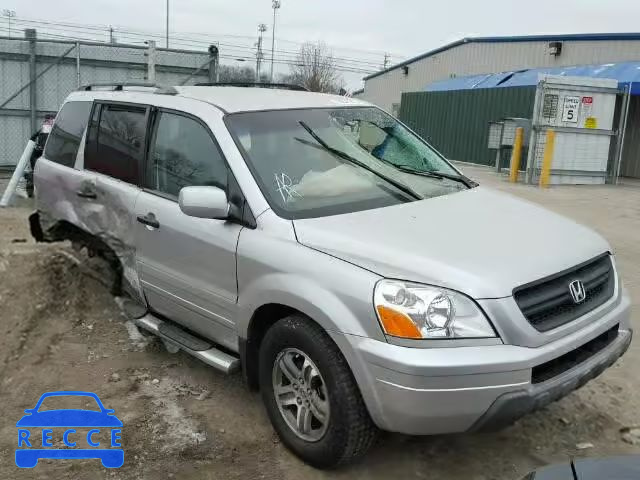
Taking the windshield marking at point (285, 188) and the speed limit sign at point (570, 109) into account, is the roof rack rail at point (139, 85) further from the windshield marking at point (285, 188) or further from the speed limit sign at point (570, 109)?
the speed limit sign at point (570, 109)

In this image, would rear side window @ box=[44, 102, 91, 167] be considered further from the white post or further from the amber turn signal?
the white post

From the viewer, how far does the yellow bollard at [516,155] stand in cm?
1469

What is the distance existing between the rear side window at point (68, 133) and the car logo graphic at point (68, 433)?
205 centimetres

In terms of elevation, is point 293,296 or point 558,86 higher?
point 558,86

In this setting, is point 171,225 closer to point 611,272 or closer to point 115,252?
point 115,252

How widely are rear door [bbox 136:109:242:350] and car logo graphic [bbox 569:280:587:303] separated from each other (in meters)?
1.72

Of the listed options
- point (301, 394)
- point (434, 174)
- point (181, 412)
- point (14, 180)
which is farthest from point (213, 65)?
point (301, 394)

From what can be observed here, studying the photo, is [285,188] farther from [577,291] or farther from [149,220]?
[577,291]

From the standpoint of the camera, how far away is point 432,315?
2.71m

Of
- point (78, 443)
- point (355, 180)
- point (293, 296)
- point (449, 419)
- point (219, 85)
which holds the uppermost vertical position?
point (219, 85)

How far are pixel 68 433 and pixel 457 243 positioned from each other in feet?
7.77

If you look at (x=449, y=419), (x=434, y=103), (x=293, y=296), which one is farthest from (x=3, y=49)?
(x=434, y=103)

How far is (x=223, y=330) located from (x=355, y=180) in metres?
1.16

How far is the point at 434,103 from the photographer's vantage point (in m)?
22.8
